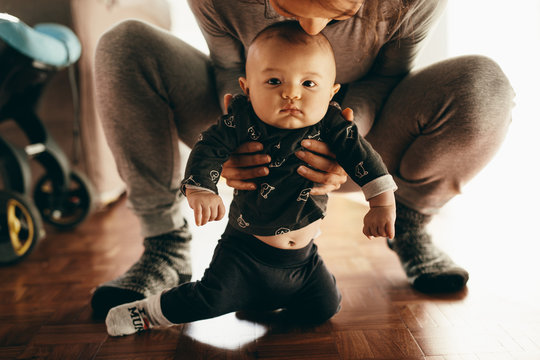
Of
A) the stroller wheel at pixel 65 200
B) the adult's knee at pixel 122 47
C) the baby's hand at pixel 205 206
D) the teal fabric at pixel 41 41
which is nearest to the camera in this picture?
the baby's hand at pixel 205 206

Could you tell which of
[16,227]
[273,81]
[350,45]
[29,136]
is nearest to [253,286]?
[273,81]

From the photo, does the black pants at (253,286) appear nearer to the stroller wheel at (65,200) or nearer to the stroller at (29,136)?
the stroller at (29,136)

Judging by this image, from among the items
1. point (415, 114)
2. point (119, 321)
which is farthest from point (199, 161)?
point (415, 114)

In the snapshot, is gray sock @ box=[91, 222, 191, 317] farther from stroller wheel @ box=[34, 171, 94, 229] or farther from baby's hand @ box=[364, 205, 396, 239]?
stroller wheel @ box=[34, 171, 94, 229]

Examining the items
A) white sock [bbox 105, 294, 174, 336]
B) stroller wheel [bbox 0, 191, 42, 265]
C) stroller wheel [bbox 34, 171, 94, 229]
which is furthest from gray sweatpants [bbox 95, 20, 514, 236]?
stroller wheel [bbox 34, 171, 94, 229]

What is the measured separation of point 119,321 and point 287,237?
299 millimetres

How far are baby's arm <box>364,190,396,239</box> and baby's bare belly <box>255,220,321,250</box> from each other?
112 mm

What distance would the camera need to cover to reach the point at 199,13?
751 millimetres

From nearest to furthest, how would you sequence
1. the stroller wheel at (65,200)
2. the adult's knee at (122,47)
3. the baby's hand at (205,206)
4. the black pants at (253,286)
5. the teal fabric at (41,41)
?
the baby's hand at (205,206)
the black pants at (253,286)
the adult's knee at (122,47)
the teal fabric at (41,41)
the stroller wheel at (65,200)

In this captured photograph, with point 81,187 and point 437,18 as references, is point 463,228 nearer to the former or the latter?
point 437,18

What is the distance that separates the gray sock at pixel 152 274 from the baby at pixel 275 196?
0.20ft

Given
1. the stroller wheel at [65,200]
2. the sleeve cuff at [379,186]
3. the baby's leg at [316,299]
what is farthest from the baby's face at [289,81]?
the stroller wheel at [65,200]

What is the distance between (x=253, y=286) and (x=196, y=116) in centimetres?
36

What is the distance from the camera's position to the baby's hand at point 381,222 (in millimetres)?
555
